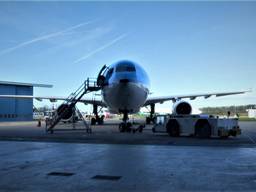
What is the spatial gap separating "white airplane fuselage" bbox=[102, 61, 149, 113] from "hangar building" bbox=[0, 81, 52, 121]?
3573 centimetres

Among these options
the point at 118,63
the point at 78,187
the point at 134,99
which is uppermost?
the point at 118,63

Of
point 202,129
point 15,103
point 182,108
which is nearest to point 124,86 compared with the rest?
point 202,129

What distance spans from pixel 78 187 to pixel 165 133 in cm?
1623

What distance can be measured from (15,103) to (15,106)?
0.50m

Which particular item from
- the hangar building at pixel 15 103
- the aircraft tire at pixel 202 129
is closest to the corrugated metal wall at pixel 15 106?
the hangar building at pixel 15 103

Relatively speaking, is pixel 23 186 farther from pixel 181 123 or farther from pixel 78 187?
pixel 181 123

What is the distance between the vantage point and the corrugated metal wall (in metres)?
56.1

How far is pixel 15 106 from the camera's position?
5903 centimetres

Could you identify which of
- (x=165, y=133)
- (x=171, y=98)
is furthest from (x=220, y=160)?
(x=171, y=98)

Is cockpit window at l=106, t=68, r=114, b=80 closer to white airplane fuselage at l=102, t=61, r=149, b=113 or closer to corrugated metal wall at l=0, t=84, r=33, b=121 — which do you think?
white airplane fuselage at l=102, t=61, r=149, b=113

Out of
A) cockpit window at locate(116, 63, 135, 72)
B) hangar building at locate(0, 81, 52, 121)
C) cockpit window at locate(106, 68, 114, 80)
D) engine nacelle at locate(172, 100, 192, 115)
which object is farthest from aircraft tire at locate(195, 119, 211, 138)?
hangar building at locate(0, 81, 52, 121)

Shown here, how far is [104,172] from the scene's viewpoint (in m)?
8.28

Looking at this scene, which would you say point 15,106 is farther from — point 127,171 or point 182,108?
point 127,171

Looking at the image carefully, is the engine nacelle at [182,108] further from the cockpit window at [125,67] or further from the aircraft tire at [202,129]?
the aircraft tire at [202,129]
